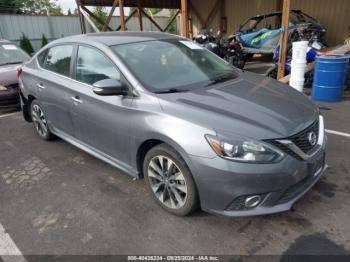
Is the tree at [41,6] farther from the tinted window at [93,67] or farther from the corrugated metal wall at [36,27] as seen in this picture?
the tinted window at [93,67]

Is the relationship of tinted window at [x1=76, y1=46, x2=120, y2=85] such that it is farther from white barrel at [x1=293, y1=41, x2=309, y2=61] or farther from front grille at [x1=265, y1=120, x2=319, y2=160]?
white barrel at [x1=293, y1=41, x2=309, y2=61]

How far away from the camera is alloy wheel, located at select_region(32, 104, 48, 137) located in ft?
14.5

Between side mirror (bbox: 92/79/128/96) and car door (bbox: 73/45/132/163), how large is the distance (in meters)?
0.09

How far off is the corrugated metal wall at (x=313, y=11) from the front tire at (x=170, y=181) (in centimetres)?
1044

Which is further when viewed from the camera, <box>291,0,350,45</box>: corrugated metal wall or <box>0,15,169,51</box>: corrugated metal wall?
<box>0,15,169,51</box>: corrugated metal wall

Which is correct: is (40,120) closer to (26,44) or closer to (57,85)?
(57,85)

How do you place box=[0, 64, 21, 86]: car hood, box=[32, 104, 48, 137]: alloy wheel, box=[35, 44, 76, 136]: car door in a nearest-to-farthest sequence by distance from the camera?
1. box=[35, 44, 76, 136]: car door
2. box=[32, 104, 48, 137]: alloy wheel
3. box=[0, 64, 21, 86]: car hood

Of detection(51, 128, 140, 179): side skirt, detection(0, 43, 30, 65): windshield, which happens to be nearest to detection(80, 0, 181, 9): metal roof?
detection(0, 43, 30, 65): windshield

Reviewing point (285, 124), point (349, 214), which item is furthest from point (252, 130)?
point (349, 214)

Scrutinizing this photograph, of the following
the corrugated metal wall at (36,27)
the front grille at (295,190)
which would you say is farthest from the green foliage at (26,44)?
the front grille at (295,190)

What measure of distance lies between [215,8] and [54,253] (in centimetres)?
1458

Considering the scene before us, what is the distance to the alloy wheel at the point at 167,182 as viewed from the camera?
8.36ft

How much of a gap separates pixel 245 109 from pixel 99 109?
4.96 ft

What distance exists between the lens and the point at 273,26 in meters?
12.0
